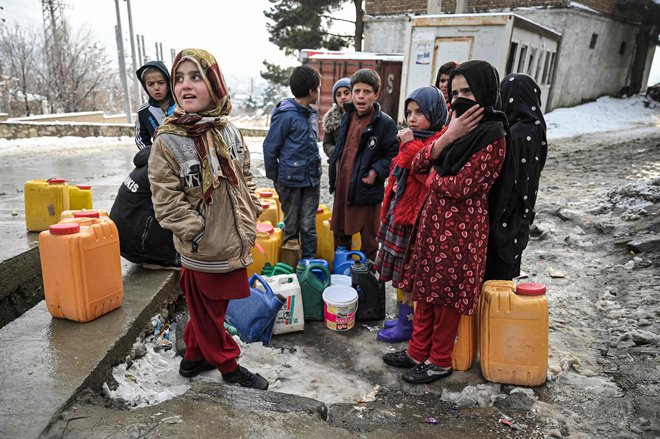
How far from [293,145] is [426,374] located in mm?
2284

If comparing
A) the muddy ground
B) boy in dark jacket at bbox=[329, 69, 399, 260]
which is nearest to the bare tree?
boy in dark jacket at bbox=[329, 69, 399, 260]

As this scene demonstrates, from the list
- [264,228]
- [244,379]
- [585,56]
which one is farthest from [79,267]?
[585,56]

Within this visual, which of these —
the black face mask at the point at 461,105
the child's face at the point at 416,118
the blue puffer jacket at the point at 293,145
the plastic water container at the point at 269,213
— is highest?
the black face mask at the point at 461,105

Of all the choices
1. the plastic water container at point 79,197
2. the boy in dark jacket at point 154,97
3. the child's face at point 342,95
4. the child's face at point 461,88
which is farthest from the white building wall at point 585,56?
the plastic water container at point 79,197

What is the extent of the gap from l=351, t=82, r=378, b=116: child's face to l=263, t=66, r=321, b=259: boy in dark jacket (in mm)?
389

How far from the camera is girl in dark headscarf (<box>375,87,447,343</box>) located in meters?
2.81

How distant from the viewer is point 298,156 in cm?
394

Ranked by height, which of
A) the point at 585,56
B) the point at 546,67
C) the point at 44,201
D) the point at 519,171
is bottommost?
the point at 44,201

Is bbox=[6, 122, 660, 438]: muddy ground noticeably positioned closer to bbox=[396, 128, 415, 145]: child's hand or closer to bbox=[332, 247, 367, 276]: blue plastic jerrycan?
bbox=[332, 247, 367, 276]: blue plastic jerrycan

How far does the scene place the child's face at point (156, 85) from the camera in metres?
3.29

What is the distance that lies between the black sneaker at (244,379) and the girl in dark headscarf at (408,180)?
3.41 feet

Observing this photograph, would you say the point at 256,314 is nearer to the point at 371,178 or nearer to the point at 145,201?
the point at 145,201

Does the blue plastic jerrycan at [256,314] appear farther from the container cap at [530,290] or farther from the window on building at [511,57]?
the window on building at [511,57]

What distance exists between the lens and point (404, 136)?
2.81 meters
